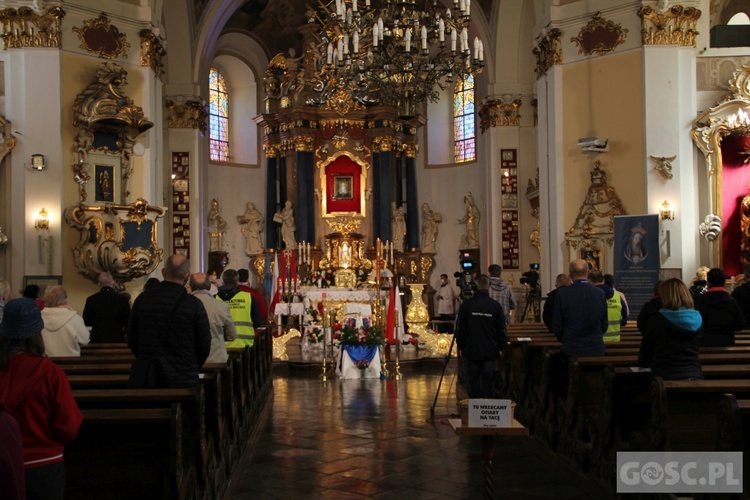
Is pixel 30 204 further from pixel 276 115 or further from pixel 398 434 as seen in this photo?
pixel 276 115

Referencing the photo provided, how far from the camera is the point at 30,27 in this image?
14445mm

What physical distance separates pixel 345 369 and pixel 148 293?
7.69 meters

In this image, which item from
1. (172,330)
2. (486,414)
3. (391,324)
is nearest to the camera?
(486,414)

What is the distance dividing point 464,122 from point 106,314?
18230 mm

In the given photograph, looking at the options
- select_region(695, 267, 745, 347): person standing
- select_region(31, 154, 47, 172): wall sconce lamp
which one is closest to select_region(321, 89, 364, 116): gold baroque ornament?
select_region(31, 154, 47, 172): wall sconce lamp

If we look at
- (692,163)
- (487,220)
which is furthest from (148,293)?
(487,220)

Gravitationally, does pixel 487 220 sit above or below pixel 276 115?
below

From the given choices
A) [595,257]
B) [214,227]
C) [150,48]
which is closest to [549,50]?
[595,257]

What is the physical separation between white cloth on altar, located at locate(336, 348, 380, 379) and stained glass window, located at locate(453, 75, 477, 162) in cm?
1370

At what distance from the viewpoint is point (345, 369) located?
13086mm

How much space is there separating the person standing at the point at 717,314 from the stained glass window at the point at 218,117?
20.2 metres

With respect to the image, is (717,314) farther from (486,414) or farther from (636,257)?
(636,257)

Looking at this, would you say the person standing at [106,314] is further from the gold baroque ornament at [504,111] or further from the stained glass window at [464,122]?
the stained glass window at [464,122]

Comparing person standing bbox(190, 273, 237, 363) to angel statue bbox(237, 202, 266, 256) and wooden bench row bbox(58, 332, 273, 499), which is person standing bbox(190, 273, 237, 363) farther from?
angel statue bbox(237, 202, 266, 256)
